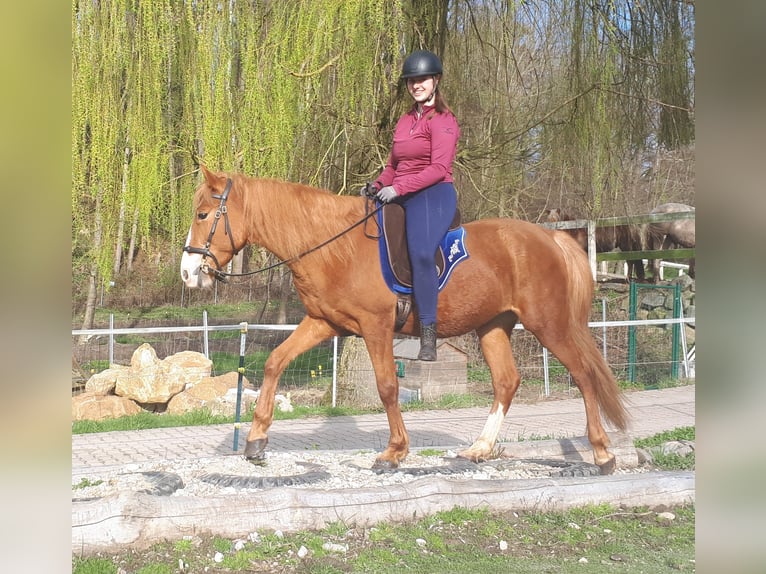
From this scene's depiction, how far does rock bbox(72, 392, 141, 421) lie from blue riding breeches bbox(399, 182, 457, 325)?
5.94 m

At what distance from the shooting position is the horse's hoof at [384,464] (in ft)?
16.4

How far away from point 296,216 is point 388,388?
4.49ft

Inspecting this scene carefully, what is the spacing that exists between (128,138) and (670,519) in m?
5.24

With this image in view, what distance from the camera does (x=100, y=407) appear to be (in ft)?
29.8

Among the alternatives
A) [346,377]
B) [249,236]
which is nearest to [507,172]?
[346,377]

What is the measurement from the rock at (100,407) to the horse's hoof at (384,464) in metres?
5.35

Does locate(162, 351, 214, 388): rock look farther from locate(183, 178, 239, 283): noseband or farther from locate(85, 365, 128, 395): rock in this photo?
locate(183, 178, 239, 283): noseband

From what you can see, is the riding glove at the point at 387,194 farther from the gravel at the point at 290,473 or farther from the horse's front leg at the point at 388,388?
the gravel at the point at 290,473

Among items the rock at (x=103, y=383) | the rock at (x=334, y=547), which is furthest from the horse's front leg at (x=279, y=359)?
the rock at (x=103, y=383)

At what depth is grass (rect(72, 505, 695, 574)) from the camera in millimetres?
3625

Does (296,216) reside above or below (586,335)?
above

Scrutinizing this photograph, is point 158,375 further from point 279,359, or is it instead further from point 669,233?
point 669,233

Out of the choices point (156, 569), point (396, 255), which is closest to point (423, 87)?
point (396, 255)
